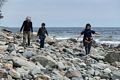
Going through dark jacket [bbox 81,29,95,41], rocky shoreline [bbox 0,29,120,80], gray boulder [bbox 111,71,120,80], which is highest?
dark jacket [bbox 81,29,95,41]

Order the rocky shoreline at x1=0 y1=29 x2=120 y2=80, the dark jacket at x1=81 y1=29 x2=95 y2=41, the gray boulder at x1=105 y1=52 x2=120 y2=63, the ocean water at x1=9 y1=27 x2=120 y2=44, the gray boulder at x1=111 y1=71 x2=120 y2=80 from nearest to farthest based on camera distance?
Result: the rocky shoreline at x1=0 y1=29 x2=120 y2=80, the gray boulder at x1=111 y1=71 x2=120 y2=80, the gray boulder at x1=105 y1=52 x2=120 y2=63, the dark jacket at x1=81 y1=29 x2=95 y2=41, the ocean water at x1=9 y1=27 x2=120 y2=44

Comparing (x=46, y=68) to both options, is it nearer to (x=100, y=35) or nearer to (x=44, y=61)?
(x=44, y=61)

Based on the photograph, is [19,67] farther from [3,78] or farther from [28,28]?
[28,28]

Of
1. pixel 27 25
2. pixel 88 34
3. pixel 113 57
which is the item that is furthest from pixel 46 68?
pixel 88 34

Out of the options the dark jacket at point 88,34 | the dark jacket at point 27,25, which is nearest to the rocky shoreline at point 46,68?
the dark jacket at point 88,34

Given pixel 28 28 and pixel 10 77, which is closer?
pixel 10 77

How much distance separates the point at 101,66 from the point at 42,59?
333 cm

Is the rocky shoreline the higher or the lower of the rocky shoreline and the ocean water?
the higher

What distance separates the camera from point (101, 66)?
67.9 ft

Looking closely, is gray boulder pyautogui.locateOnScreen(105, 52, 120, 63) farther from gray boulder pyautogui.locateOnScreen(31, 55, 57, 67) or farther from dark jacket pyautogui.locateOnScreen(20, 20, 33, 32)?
gray boulder pyautogui.locateOnScreen(31, 55, 57, 67)

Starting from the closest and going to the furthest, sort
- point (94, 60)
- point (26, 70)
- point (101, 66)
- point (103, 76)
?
point (26, 70)
point (103, 76)
point (101, 66)
point (94, 60)

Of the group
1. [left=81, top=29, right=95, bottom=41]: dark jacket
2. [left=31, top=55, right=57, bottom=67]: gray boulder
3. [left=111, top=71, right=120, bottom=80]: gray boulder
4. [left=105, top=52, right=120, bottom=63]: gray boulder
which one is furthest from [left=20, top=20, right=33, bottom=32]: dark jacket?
[left=111, top=71, right=120, bottom=80]: gray boulder

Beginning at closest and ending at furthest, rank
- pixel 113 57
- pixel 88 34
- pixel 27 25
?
pixel 113 57 → pixel 27 25 → pixel 88 34

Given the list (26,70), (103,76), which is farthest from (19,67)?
(103,76)
